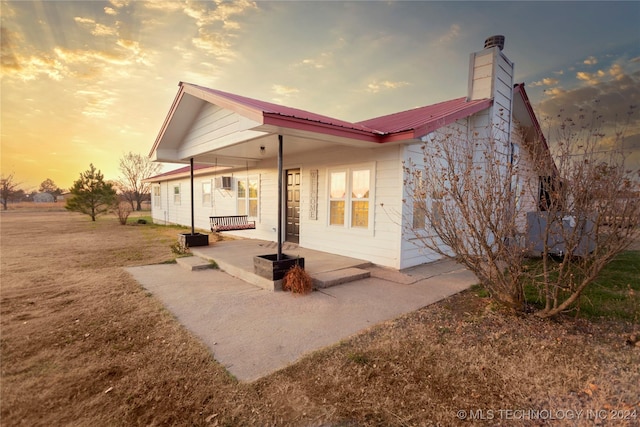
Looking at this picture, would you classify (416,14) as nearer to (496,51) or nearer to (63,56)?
(496,51)

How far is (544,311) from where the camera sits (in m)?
3.34

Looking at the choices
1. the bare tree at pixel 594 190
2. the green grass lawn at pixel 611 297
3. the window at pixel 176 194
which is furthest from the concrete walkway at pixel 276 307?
the window at pixel 176 194

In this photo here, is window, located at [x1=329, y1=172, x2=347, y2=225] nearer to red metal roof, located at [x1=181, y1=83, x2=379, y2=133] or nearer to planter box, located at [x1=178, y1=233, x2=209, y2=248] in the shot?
red metal roof, located at [x1=181, y1=83, x2=379, y2=133]

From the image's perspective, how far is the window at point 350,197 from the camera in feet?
20.7

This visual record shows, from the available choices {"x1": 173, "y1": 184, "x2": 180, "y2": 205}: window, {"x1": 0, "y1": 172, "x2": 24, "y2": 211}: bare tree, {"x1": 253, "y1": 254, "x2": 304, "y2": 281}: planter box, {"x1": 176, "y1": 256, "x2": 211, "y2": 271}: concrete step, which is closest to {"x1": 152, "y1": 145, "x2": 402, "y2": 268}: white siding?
{"x1": 253, "y1": 254, "x2": 304, "y2": 281}: planter box

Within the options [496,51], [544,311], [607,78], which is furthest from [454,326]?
[496,51]

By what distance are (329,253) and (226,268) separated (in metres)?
2.50

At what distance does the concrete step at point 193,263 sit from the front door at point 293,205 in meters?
2.76

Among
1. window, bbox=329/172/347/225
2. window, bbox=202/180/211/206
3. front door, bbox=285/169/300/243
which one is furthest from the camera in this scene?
window, bbox=202/180/211/206

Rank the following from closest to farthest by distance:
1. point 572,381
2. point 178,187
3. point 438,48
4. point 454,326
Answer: point 572,381
point 454,326
point 438,48
point 178,187

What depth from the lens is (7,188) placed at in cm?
3497

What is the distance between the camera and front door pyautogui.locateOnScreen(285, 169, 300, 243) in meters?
8.24

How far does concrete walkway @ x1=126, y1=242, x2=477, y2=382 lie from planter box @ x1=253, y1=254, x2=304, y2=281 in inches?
10.9

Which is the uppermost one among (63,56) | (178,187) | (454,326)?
(63,56)
